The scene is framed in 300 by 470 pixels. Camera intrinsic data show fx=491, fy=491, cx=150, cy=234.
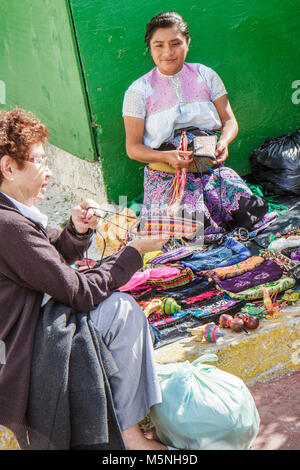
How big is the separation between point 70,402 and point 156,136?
2712 millimetres

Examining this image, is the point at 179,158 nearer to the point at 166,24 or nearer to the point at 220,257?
the point at 220,257

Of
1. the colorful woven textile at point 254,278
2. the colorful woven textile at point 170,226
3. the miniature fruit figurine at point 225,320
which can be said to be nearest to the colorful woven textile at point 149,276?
the colorful woven textile at point 254,278

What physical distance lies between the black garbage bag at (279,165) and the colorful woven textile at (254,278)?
1485mm

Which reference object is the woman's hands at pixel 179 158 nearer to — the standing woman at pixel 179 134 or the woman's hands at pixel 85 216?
the standing woman at pixel 179 134

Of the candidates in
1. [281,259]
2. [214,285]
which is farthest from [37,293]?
[281,259]

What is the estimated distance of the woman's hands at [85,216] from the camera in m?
2.47

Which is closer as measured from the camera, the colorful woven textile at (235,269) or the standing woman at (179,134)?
the colorful woven textile at (235,269)

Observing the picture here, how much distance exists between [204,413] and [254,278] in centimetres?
141

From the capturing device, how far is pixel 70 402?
2.02 m

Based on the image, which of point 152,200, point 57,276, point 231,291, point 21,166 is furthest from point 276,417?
point 152,200

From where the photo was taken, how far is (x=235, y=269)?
3.56 m

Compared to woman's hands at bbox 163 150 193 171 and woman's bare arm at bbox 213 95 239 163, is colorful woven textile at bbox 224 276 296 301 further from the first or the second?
woman's bare arm at bbox 213 95 239 163

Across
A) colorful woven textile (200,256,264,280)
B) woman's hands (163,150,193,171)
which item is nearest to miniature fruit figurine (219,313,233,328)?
colorful woven textile (200,256,264,280)
